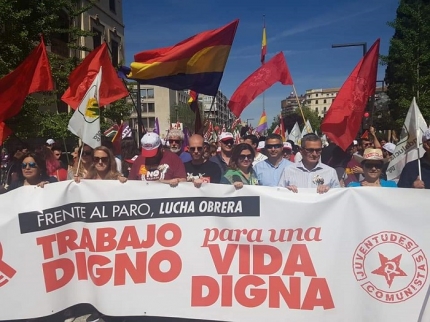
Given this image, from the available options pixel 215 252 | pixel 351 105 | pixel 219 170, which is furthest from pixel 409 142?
pixel 215 252

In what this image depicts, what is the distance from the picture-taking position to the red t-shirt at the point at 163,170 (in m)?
4.21

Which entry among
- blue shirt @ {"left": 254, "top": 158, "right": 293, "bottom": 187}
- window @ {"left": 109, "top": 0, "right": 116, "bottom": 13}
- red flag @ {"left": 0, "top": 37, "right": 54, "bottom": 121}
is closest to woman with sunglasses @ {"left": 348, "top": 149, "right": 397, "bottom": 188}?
blue shirt @ {"left": 254, "top": 158, "right": 293, "bottom": 187}

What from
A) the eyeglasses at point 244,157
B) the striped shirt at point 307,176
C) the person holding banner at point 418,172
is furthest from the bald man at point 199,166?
the person holding banner at point 418,172

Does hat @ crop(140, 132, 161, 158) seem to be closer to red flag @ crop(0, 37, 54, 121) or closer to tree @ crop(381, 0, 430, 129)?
red flag @ crop(0, 37, 54, 121)

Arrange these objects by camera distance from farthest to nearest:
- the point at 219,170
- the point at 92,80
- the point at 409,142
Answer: the point at 92,80 → the point at 219,170 → the point at 409,142

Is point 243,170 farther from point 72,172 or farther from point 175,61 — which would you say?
point 72,172

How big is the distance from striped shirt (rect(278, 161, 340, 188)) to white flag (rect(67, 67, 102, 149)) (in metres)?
2.05

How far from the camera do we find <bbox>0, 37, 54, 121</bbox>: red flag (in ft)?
16.7

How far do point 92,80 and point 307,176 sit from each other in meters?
3.08

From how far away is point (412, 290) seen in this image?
349 centimetres

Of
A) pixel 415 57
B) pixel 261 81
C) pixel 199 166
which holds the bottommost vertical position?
pixel 199 166

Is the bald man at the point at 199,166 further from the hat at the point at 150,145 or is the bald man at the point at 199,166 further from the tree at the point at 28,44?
the tree at the point at 28,44

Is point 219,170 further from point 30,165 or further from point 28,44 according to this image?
point 28,44

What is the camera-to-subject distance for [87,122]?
187 inches
